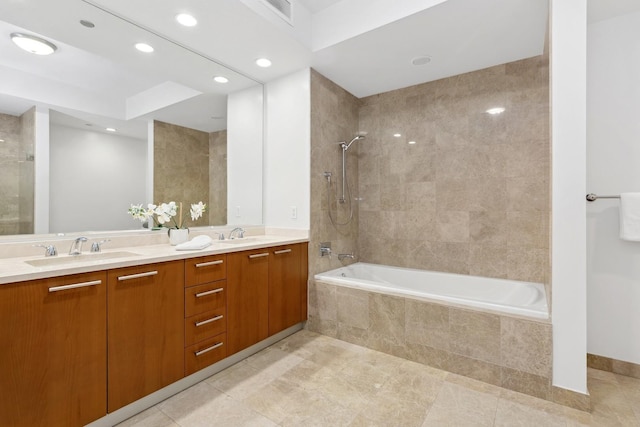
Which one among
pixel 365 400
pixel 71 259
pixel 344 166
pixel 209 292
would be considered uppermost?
pixel 344 166

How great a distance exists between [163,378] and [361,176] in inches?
105

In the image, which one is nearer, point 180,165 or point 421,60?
point 180,165

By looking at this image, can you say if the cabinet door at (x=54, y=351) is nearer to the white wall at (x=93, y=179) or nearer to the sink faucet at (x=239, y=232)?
the white wall at (x=93, y=179)

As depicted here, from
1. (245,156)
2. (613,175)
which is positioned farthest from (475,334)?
(245,156)

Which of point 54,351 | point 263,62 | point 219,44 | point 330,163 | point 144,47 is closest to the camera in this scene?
point 54,351

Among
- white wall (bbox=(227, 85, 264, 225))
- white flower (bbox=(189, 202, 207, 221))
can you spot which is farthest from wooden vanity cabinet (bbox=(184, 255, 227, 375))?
white wall (bbox=(227, 85, 264, 225))

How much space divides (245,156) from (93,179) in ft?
4.28

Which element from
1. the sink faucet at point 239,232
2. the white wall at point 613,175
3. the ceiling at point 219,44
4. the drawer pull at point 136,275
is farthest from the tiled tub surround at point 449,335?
the ceiling at point 219,44

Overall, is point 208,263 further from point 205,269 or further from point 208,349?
point 208,349

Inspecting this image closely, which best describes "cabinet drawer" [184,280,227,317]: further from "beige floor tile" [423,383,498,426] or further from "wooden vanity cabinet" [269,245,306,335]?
"beige floor tile" [423,383,498,426]

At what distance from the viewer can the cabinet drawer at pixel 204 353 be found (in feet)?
5.98

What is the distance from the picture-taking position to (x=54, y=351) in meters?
1.29

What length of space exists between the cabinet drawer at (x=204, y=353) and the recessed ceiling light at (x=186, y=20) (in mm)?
2137

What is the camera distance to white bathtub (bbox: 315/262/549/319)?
198 centimetres
